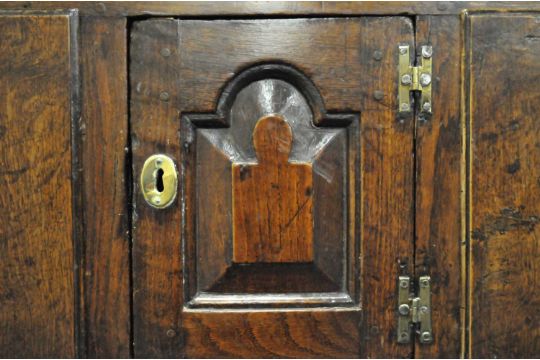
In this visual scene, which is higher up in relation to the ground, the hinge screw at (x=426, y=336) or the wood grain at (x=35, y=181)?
the wood grain at (x=35, y=181)

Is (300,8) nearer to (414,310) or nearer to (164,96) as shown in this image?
(164,96)

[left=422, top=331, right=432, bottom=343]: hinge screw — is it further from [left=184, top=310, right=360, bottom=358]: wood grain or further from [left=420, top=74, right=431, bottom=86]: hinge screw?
[left=420, top=74, right=431, bottom=86]: hinge screw

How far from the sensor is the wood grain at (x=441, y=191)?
47.3 inches

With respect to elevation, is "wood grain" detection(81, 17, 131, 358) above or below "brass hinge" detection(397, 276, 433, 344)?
above

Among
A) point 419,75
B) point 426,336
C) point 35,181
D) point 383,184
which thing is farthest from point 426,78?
point 35,181

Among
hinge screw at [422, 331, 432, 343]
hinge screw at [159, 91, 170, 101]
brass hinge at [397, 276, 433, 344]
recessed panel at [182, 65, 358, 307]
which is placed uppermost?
hinge screw at [159, 91, 170, 101]

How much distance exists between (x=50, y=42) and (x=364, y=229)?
0.68 m

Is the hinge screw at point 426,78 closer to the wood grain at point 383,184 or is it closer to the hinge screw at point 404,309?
the wood grain at point 383,184

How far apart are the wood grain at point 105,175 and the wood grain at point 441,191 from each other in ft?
1.82

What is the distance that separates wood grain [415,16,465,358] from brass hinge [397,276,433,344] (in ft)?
0.04

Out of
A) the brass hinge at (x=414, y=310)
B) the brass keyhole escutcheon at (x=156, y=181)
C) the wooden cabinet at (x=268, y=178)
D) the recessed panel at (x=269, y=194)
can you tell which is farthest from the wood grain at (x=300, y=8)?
the brass hinge at (x=414, y=310)

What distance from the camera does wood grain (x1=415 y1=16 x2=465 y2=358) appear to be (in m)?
1.20

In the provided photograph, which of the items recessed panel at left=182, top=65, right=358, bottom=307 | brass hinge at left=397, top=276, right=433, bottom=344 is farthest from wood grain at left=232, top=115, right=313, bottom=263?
brass hinge at left=397, top=276, right=433, bottom=344

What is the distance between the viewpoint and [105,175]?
121 cm
